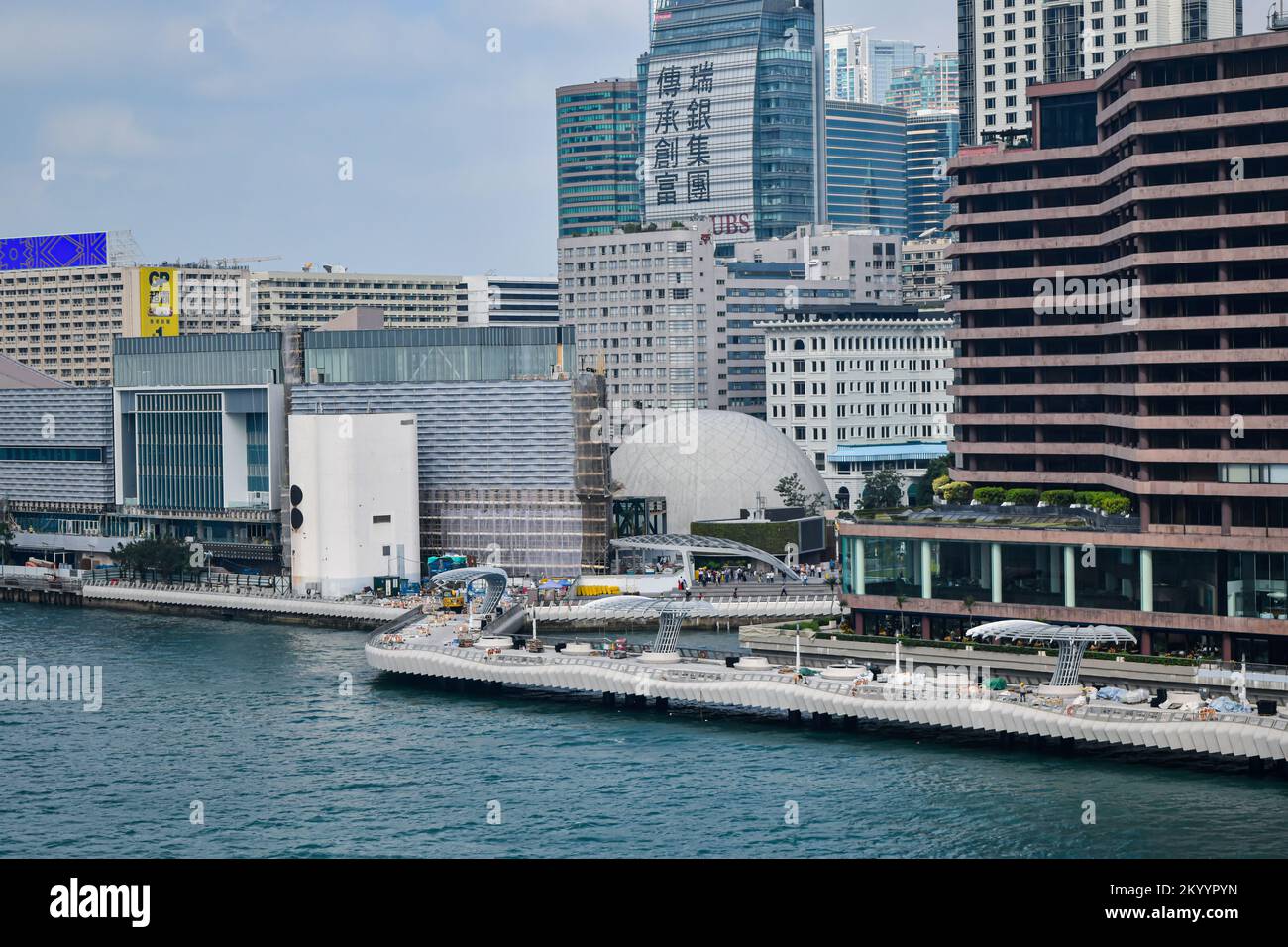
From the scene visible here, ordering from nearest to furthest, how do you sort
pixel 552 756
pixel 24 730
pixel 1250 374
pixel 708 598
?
pixel 552 756 → pixel 24 730 → pixel 1250 374 → pixel 708 598

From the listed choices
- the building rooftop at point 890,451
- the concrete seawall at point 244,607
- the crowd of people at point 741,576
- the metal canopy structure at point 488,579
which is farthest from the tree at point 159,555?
the building rooftop at point 890,451

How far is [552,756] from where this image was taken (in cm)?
6594

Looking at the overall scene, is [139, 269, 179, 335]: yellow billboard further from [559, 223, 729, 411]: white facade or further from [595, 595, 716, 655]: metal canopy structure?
[595, 595, 716, 655]: metal canopy structure

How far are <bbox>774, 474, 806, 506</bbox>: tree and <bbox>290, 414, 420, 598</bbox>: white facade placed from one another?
32875mm

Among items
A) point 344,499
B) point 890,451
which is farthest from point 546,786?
point 890,451

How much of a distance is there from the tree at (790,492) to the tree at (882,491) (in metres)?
12.3

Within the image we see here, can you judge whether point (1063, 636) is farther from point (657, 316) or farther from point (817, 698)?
point (657, 316)

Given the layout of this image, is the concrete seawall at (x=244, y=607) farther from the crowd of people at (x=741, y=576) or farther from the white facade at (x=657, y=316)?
the white facade at (x=657, y=316)

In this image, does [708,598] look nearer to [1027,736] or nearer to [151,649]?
[151,649]

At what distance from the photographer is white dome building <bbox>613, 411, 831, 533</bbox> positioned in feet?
438

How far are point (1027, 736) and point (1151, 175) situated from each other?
2947 centimetres

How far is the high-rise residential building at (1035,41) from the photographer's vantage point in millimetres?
141125
